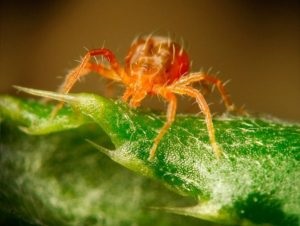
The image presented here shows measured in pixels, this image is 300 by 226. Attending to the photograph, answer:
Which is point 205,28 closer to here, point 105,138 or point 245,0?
point 245,0

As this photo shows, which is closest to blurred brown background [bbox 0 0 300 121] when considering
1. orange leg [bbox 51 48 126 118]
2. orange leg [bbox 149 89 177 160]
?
orange leg [bbox 51 48 126 118]

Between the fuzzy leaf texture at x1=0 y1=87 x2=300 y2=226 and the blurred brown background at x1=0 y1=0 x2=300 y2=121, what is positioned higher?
the blurred brown background at x1=0 y1=0 x2=300 y2=121

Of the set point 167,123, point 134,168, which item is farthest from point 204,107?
point 134,168

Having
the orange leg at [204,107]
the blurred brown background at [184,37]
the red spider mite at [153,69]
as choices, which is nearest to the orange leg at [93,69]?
the red spider mite at [153,69]

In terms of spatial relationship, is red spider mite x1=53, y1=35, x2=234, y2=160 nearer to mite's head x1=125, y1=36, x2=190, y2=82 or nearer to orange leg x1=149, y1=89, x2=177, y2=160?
mite's head x1=125, y1=36, x2=190, y2=82

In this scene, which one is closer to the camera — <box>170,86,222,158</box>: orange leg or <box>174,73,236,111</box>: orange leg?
<box>170,86,222,158</box>: orange leg

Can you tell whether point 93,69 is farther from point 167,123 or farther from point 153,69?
point 167,123

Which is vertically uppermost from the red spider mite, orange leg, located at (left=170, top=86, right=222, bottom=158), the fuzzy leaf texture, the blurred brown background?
the blurred brown background

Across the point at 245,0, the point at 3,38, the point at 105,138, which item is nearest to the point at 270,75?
the point at 245,0
